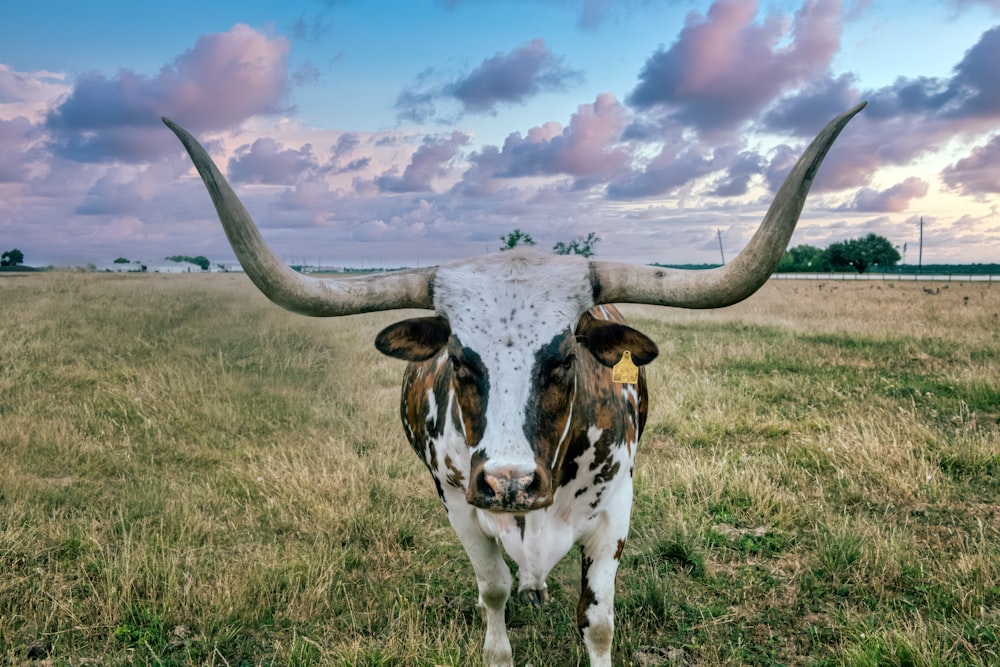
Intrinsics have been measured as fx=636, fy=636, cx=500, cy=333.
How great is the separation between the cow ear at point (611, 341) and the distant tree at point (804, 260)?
97.6m

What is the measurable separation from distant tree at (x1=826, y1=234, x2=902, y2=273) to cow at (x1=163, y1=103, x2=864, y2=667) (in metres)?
98.7

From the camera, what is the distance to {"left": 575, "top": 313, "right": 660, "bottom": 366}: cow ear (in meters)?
3.12

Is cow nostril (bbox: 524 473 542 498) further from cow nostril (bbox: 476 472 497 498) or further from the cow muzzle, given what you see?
cow nostril (bbox: 476 472 497 498)

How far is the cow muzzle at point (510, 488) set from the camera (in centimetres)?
246

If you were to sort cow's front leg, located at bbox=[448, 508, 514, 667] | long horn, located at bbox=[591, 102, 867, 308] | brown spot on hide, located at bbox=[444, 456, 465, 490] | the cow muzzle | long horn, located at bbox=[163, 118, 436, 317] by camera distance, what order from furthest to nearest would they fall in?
1. cow's front leg, located at bbox=[448, 508, 514, 667]
2. brown spot on hide, located at bbox=[444, 456, 465, 490]
3. long horn, located at bbox=[163, 118, 436, 317]
4. long horn, located at bbox=[591, 102, 867, 308]
5. the cow muzzle

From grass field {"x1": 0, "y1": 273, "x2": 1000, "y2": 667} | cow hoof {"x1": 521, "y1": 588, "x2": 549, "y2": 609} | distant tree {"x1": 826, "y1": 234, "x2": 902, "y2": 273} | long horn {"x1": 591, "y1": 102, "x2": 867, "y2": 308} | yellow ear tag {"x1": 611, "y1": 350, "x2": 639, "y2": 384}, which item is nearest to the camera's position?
long horn {"x1": 591, "y1": 102, "x2": 867, "y2": 308}

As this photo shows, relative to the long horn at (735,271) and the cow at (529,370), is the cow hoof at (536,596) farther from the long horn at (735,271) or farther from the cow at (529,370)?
the long horn at (735,271)

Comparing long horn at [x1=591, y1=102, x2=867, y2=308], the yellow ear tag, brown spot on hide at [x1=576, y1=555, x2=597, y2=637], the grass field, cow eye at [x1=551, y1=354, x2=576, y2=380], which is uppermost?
long horn at [x1=591, y1=102, x2=867, y2=308]

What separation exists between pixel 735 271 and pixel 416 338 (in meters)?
1.55

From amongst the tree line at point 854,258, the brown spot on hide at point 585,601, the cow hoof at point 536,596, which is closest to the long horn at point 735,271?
the brown spot on hide at point 585,601

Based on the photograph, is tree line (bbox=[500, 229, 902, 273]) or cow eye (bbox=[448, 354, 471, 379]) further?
tree line (bbox=[500, 229, 902, 273])

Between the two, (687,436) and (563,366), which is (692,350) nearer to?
(687,436)

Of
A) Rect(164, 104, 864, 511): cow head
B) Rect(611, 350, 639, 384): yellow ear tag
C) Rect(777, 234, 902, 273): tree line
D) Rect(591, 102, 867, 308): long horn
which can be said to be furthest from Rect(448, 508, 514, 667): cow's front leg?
Rect(777, 234, 902, 273): tree line

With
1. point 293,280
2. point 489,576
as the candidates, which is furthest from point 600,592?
point 293,280
